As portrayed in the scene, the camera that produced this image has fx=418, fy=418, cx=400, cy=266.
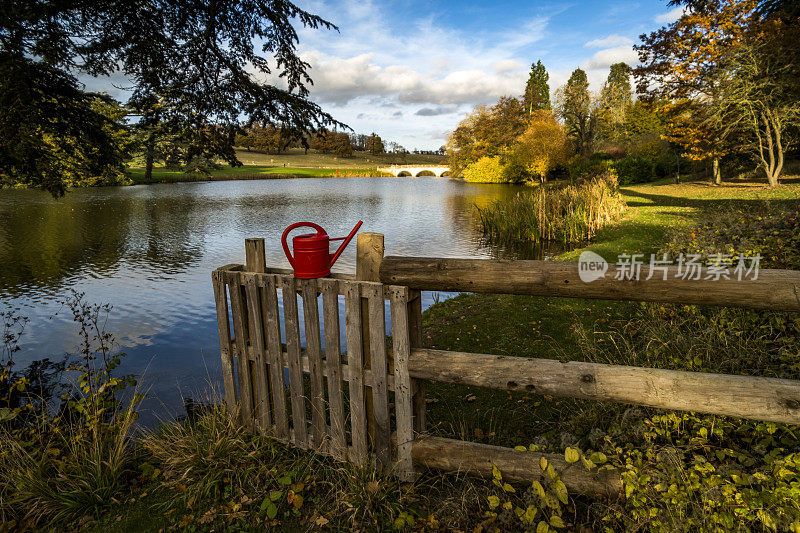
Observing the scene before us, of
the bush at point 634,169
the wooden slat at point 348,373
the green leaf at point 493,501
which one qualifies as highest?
the bush at point 634,169

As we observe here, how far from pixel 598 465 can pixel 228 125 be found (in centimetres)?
683

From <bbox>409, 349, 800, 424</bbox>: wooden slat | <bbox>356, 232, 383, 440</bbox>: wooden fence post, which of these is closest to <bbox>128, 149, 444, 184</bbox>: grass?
<bbox>356, 232, 383, 440</bbox>: wooden fence post

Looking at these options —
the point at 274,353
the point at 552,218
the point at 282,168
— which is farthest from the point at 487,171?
the point at 274,353

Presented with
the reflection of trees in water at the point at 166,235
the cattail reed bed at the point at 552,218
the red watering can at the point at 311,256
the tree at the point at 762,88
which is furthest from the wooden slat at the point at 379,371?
the tree at the point at 762,88

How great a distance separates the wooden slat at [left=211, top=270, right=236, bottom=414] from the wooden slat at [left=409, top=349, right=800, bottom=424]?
6.14ft

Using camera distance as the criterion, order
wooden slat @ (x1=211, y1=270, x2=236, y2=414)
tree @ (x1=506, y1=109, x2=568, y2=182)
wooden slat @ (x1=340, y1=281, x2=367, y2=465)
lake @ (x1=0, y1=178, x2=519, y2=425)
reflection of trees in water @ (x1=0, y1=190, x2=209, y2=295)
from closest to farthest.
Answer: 1. wooden slat @ (x1=340, y1=281, x2=367, y2=465)
2. wooden slat @ (x1=211, y1=270, x2=236, y2=414)
3. lake @ (x1=0, y1=178, x2=519, y2=425)
4. reflection of trees in water @ (x1=0, y1=190, x2=209, y2=295)
5. tree @ (x1=506, y1=109, x2=568, y2=182)

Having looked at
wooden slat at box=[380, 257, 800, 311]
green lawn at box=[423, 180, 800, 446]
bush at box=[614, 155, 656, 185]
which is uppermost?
bush at box=[614, 155, 656, 185]

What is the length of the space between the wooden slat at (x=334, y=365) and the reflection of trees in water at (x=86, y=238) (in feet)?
40.0

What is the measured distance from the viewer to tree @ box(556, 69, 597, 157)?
47.5 m

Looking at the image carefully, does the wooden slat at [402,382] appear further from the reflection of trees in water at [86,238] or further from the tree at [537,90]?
the tree at [537,90]

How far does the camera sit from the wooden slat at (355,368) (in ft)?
10.7

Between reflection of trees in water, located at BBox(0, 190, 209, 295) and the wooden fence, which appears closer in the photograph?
the wooden fence

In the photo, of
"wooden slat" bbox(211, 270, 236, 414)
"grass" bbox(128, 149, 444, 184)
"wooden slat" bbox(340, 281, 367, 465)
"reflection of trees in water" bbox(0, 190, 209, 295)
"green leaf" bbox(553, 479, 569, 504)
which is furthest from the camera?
"grass" bbox(128, 149, 444, 184)

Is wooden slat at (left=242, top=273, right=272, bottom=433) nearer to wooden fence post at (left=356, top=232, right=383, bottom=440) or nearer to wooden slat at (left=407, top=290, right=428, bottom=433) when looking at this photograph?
wooden fence post at (left=356, top=232, right=383, bottom=440)
